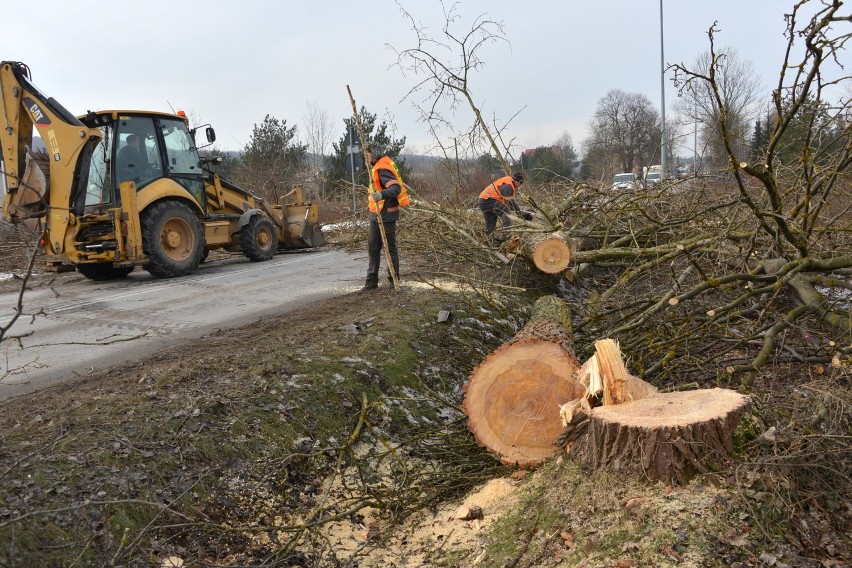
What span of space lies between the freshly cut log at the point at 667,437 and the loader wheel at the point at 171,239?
851 cm

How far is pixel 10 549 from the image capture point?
8.67ft

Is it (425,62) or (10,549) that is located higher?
(425,62)

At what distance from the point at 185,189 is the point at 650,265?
798cm

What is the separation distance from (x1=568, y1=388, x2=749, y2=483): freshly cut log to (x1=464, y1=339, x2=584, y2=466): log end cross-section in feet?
1.93

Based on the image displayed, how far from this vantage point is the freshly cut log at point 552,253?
664 cm

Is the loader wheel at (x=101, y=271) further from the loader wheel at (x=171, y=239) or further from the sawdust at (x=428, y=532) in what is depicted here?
the sawdust at (x=428, y=532)

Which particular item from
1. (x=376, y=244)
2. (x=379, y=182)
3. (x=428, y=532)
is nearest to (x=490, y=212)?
(x=376, y=244)

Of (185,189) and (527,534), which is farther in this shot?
(185,189)

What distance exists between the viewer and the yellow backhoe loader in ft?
30.7

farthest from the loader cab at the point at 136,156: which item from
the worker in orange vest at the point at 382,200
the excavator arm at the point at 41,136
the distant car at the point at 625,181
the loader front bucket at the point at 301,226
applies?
the distant car at the point at 625,181

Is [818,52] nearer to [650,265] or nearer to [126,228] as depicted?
[650,265]

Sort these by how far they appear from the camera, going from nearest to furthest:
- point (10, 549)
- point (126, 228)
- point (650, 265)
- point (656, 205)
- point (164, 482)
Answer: point (10, 549), point (164, 482), point (650, 265), point (656, 205), point (126, 228)

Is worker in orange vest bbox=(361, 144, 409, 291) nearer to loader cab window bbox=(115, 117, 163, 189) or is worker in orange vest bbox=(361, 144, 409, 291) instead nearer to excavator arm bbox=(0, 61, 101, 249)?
loader cab window bbox=(115, 117, 163, 189)

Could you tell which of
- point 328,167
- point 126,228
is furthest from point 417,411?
point 328,167
